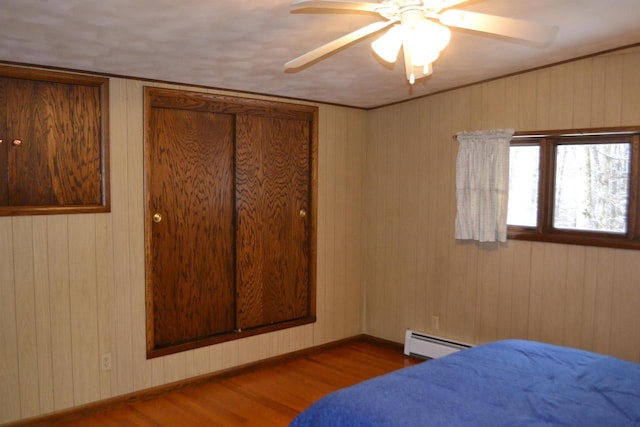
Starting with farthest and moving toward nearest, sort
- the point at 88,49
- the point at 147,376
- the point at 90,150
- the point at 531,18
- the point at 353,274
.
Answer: the point at 353,274 → the point at 147,376 → the point at 90,150 → the point at 88,49 → the point at 531,18

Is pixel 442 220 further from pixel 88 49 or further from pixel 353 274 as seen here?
pixel 88 49

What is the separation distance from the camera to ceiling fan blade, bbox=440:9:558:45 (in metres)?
1.90

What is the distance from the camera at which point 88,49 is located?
2793 mm

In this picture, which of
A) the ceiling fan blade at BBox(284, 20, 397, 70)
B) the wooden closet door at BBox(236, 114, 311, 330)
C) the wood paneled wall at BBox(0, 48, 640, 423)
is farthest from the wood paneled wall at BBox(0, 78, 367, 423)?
the ceiling fan blade at BBox(284, 20, 397, 70)

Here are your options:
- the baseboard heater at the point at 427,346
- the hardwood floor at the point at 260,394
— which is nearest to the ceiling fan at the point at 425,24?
the hardwood floor at the point at 260,394

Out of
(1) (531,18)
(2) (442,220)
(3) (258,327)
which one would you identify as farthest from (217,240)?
(1) (531,18)

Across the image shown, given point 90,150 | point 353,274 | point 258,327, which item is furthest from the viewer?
point 353,274

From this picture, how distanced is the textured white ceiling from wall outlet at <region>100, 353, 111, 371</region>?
73.9 inches

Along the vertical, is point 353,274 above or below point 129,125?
below

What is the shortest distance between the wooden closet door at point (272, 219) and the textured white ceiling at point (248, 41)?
481 millimetres

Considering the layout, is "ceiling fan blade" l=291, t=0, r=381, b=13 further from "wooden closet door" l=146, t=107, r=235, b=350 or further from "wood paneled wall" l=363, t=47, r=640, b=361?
"wood paneled wall" l=363, t=47, r=640, b=361

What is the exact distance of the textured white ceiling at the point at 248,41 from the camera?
2.32 meters

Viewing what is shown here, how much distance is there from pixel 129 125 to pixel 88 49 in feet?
2.37

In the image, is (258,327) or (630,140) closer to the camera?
(630,140)
